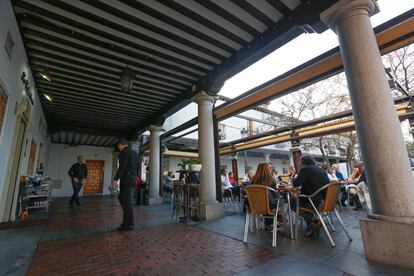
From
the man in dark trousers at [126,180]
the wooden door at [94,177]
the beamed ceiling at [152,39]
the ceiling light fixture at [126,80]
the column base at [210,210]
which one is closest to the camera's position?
the beamed ceiling at [152,39]

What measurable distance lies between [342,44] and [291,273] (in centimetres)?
249

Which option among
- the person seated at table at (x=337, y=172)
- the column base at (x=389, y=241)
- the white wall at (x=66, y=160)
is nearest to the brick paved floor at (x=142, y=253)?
the column base at (x=389, y=241)

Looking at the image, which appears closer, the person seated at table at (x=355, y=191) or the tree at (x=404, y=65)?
the person seated at table at (x=355, y=191)

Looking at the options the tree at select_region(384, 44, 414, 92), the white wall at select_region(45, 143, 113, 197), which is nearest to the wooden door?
the white wall at select_region(45, 143, 113, 197)

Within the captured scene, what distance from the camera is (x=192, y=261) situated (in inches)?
83.1

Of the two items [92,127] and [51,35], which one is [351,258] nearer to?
[51,35]

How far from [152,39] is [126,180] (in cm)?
248

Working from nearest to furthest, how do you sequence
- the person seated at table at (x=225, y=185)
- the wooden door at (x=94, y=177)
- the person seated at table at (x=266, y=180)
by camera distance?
the person seated at table at (x=266, y=180)
the person seated at table at (x=225, y=185)
the wooden door at (x=94, y=177)

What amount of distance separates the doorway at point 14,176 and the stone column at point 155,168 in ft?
11.7

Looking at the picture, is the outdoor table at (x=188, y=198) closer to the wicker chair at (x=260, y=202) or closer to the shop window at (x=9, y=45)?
the wicker chair at (x=260, y=202)

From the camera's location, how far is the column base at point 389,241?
5.90 ft

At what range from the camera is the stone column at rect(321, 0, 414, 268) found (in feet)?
6.22

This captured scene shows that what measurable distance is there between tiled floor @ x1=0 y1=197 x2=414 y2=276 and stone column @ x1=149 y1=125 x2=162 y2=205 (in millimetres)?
3738

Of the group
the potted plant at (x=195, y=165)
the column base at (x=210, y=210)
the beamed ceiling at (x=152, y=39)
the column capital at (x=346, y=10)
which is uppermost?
the beamed ceiling at (x=152, y=39)
